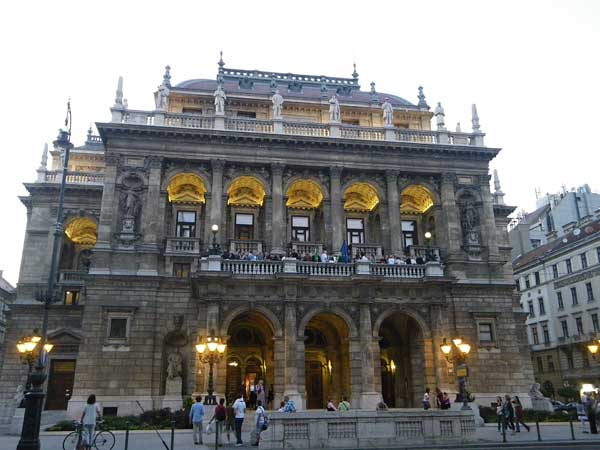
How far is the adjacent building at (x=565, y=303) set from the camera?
183ft

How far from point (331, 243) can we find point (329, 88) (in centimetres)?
1818

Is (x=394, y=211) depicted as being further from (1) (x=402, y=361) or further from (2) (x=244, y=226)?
(2) (x=244, y=226)

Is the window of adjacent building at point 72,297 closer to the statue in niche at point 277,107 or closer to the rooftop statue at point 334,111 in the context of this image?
the statue in niche at point 277,107

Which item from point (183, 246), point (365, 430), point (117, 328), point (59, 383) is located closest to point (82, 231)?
point (59, 383)

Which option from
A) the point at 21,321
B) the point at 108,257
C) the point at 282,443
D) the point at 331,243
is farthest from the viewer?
the point at 21,321

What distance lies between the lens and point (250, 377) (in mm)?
36375

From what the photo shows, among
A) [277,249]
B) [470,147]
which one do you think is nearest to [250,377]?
[277,249]

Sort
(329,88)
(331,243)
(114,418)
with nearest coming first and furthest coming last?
1. (114,418)
2. (331,243)
3. (329,88)

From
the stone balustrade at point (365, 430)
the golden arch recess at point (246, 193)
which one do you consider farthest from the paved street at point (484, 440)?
the golden arch recess at point (246, 193)

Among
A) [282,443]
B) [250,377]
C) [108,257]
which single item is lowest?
[282,443]

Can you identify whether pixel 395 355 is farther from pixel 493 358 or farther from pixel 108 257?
pixel 108 257

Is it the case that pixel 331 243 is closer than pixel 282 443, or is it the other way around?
pixel 282 443

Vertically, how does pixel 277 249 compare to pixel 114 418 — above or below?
above

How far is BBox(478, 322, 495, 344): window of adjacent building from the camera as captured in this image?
35.7m
